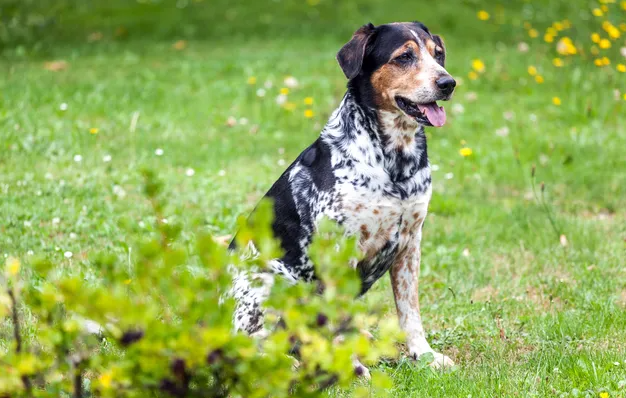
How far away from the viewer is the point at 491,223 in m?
6.64

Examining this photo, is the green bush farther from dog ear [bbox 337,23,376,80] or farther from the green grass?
dog ear [bbox 337,23,376,80]

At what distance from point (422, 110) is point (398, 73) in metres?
0.26

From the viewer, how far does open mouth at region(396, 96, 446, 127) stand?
14.3ft

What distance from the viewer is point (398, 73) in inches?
175

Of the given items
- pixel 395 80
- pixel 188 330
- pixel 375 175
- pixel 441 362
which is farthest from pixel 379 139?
pixel 188 330

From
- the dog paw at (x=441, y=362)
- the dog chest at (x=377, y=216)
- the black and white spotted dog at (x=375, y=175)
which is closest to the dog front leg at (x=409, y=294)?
the black and white spotted dog at (x=375, y=175)

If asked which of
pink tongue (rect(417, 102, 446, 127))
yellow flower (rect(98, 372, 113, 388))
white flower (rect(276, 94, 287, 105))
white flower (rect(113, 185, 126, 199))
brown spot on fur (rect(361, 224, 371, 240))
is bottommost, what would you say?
white flower (rect(276, 94, 287, 105))

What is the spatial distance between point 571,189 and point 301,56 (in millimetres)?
6068

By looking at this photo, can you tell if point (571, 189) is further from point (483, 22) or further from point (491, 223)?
point (483, 22)

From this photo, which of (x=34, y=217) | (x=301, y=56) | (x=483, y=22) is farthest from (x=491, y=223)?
(x=483, y=22)

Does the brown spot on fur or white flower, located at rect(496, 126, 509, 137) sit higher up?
the brown spot on fur

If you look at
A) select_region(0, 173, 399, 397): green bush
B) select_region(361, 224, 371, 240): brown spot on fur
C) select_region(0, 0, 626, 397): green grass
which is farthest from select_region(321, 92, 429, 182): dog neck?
select_region(0, 173, 399, 397): green bush

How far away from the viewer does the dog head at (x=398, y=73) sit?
4.37 m

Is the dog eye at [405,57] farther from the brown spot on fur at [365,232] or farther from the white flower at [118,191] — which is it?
the white flower at [118,191]
